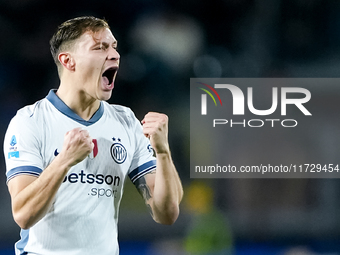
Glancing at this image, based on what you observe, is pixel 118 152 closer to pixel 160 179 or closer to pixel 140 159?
pixel 140 159

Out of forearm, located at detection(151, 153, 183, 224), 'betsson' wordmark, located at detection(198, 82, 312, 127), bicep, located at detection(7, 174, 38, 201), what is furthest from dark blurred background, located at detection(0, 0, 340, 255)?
bicep, located at detection(7, 174, 38, 201)

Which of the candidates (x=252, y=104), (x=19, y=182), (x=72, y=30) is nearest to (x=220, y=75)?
(x=252, y=104)

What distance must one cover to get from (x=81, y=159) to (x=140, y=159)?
32 cm

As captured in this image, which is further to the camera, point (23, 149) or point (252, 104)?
point (252, 104)

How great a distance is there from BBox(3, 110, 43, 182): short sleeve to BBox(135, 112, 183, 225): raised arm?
14.5 inches

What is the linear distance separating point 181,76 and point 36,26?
0.91m

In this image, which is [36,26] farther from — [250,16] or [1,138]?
[250,16]

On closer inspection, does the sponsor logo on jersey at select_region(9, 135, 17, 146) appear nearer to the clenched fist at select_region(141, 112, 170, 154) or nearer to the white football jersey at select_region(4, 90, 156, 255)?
the white football jersey at select_region(4, 90, 156, 255)

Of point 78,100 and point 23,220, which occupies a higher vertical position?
point 78,100

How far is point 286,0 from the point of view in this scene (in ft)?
8.45

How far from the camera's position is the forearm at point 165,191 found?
1.40m

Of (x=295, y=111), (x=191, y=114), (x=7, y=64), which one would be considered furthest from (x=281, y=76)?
(x=7, y=64)

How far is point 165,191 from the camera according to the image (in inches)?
56.4

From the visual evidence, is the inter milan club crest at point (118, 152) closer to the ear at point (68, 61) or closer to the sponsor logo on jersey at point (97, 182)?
the sponsor logo on jersey at point (97, 182)
